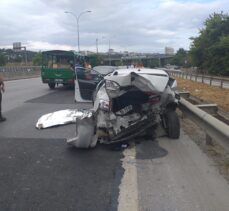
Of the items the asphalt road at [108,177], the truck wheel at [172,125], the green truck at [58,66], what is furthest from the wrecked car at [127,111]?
the green truck at [58,66]

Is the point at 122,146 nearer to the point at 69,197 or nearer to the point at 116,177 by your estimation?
the point at 116,177

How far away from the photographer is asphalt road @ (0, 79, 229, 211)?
14.6 feet

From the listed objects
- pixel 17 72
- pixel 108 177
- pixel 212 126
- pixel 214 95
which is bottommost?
pixel 17 72

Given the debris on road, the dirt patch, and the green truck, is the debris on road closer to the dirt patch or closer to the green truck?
the dirt patch

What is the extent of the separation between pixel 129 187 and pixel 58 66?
2133 centimetres

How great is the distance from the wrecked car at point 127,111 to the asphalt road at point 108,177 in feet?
0.81

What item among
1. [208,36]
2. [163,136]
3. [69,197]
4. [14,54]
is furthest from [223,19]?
[14,54]

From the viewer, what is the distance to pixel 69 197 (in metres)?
4.62

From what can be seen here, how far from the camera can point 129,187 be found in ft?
16.5

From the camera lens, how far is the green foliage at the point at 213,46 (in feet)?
176

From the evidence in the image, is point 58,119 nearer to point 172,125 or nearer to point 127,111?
point 127,111

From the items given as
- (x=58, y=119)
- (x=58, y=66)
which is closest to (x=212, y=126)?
(x=58, y=119)

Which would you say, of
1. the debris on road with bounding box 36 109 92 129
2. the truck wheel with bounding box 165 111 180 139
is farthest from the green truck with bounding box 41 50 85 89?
the truck wheel with bounding box 165 111 180 139

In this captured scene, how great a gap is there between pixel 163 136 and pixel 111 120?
157cm
